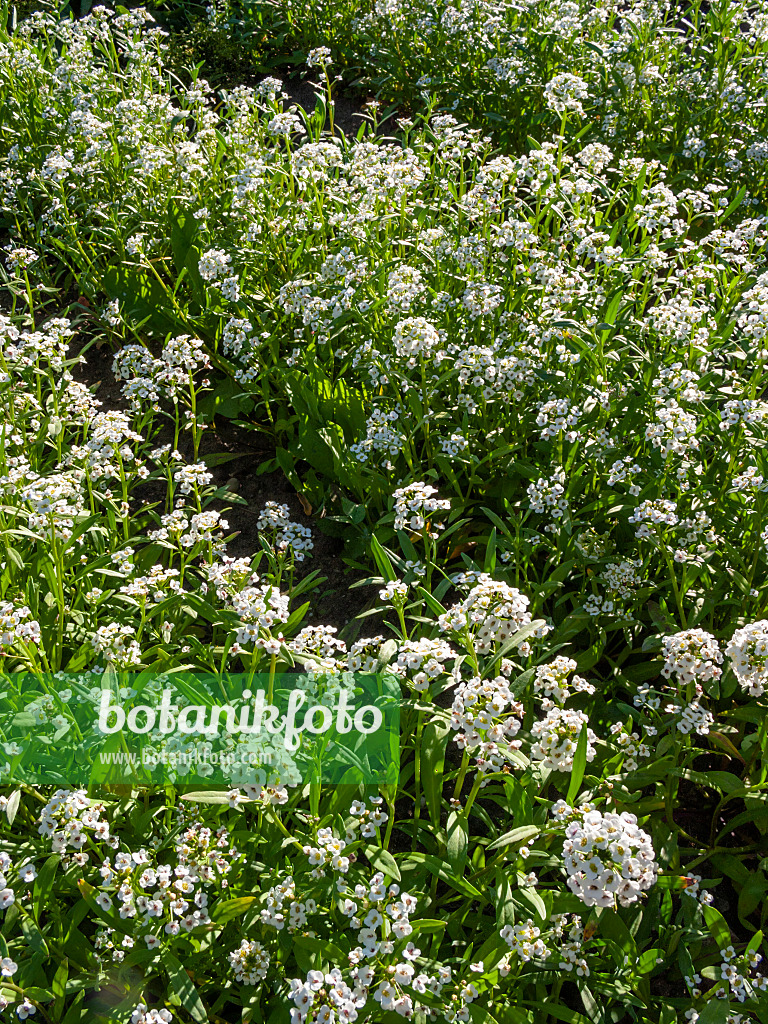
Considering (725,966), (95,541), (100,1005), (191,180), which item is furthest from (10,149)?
(725,966)

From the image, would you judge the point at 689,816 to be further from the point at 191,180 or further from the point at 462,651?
the point at 191,180

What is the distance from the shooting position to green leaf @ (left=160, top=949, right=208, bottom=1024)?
2.24 meters

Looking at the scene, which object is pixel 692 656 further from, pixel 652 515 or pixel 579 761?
pixel 652 515

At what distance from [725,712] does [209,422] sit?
110 inches

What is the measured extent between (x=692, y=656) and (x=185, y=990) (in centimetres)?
162

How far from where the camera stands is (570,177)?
4461 millimetres

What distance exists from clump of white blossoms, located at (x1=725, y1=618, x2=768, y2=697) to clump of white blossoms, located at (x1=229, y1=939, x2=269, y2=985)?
150 centimetres

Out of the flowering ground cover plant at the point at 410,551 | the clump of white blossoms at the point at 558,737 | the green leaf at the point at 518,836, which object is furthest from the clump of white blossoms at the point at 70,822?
the clump of white blossoms at the point at 558,737

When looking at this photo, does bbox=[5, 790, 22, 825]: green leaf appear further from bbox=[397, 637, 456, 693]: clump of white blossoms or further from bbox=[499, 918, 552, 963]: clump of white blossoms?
bbox=[499, 918, 552, 963]: clump of white blossoms

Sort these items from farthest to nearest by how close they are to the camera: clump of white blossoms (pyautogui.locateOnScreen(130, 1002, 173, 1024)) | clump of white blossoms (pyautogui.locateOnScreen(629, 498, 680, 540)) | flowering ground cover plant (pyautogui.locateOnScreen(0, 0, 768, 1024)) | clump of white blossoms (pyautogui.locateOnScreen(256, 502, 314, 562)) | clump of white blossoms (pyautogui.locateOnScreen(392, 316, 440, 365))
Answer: clump of white blossoms (pyautogui.locateOnScreen(256, 502, 314, 562)), clump of white blossoms (pyautogui.locateOnScreen(392, 316, 440, 365)), clump of white blossoms (pyautogui.locateOnScreen(629, 498, 680, 540)), flowering ground cover plant (pyautogui.locateOnScreen(0, 0, 768, 1024)), clump of white blossoms (pyautogui.locateOnScreen(130, 1002, 173, 1024))

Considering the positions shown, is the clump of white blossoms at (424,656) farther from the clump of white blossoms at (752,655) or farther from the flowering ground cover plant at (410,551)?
the clump of white blossoms at (752,655)
